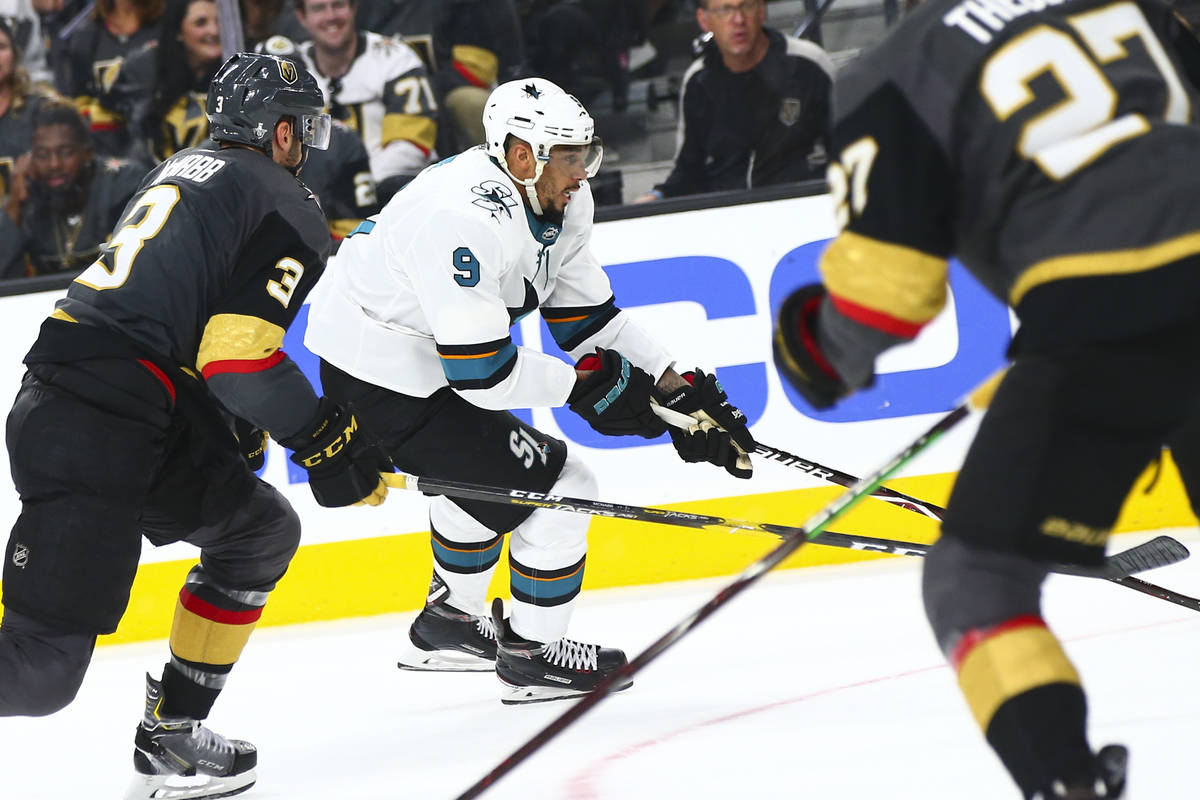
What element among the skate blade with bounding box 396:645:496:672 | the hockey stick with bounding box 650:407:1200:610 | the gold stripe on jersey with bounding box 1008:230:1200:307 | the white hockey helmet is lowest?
the skate blade with bounding box 396:645:496:672

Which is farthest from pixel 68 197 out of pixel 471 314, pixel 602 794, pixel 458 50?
pixel 602 794

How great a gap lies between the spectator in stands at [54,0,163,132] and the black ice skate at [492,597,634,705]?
104 inches

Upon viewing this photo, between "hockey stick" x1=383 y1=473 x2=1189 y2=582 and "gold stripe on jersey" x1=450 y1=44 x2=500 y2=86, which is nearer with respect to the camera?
"hockey stick" x1=383 y1=473 x2=1189 y2=582

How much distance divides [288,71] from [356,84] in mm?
1932

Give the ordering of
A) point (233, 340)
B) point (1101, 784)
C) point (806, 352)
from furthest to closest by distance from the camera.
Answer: point (233, 340), point (806, 352), point (1101, 784)

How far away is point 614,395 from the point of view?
2.90m

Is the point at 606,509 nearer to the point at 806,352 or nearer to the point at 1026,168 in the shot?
the point at 806,352

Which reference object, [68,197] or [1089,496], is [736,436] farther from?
[68,197]

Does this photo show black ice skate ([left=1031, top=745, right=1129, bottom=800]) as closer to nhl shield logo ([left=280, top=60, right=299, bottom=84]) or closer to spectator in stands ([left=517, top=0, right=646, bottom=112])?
nhl shield logo ([left=280, top=60, right=299, bottom=84])

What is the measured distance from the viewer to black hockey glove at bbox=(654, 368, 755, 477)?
9.73ft

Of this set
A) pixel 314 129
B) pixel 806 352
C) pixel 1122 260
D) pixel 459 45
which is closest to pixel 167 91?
pixel 459 45

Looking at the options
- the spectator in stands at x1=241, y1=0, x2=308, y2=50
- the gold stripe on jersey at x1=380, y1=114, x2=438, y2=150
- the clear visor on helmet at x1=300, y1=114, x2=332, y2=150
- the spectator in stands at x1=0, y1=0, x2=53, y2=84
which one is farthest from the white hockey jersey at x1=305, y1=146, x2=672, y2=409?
the spectator in stands at x1=0, y1=0, x2=53, y2=84

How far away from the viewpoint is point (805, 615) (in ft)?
11.6

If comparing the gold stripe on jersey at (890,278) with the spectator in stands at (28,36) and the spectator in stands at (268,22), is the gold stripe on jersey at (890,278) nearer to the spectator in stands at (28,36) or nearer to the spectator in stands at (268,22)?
the spectator in stands at (268,22)
